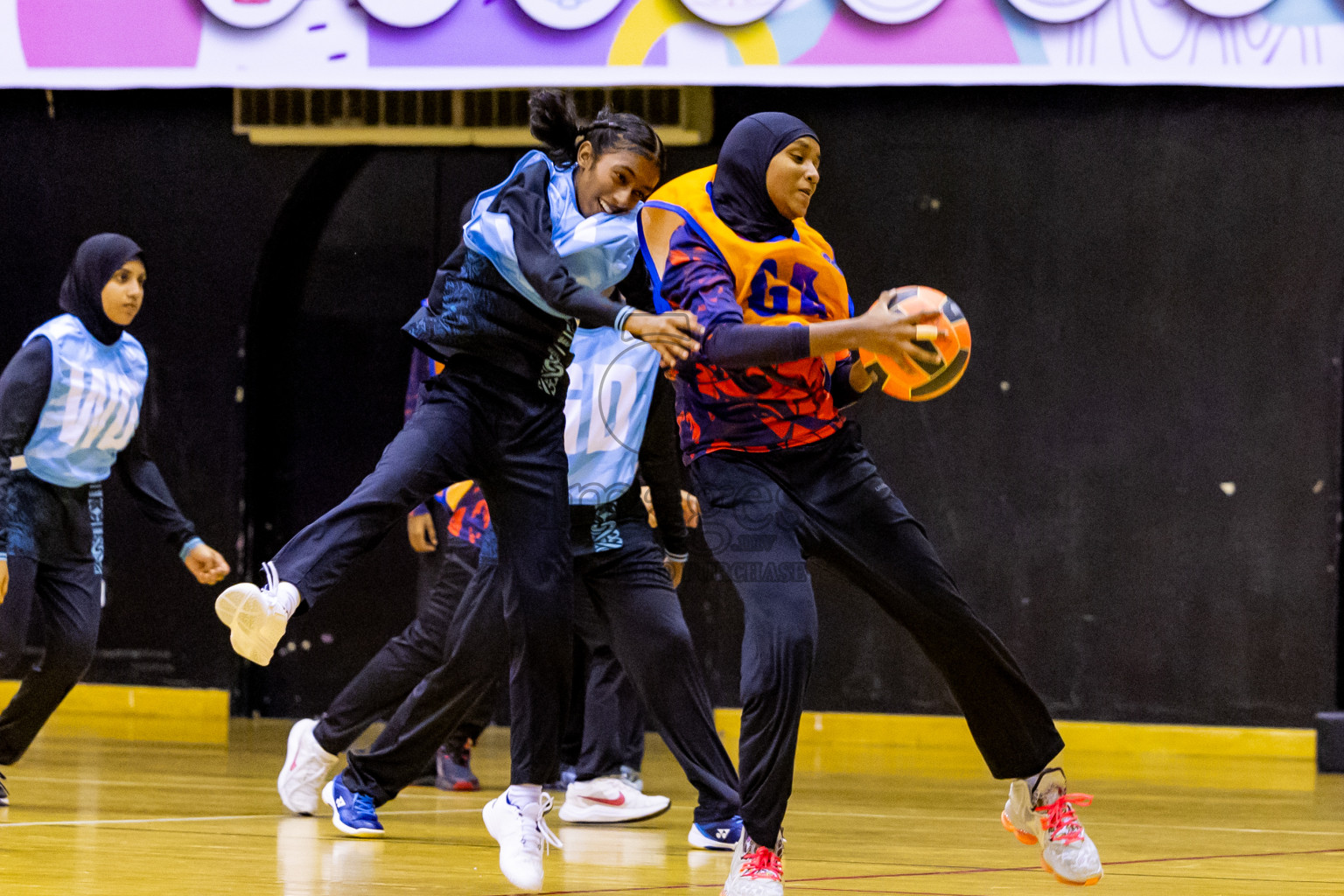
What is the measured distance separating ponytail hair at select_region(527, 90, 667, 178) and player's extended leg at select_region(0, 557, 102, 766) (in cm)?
206

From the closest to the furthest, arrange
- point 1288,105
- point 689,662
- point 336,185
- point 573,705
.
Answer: point 689,662
point 573,705
point 1288,105
point 336,185

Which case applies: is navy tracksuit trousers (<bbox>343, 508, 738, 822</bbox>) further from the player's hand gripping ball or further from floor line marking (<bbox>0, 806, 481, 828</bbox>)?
the player's hand gripping ball

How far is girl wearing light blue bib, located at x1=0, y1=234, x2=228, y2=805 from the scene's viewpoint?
184 inches

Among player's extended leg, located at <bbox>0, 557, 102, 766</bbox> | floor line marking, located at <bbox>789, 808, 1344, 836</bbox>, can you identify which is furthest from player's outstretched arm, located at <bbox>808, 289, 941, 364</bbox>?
player's extended leg, located at <bbox>0, 557, 102, 766</bbox>

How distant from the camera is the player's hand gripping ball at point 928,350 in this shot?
2.95 meters

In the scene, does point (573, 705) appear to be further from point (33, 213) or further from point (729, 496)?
point (33, 213)

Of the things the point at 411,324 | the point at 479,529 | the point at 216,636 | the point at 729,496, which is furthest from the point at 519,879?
the point at 216,636

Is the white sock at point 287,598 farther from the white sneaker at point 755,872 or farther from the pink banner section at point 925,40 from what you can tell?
the pink banner section at point 925,40

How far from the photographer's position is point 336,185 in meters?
7.55

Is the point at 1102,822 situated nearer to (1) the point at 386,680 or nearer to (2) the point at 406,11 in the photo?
(1) the point at 386,680

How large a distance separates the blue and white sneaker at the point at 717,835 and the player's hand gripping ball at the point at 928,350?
1.38 meters

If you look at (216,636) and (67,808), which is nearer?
(67,808)

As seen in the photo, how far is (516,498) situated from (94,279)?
212 centimetres

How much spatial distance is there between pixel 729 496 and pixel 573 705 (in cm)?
239
